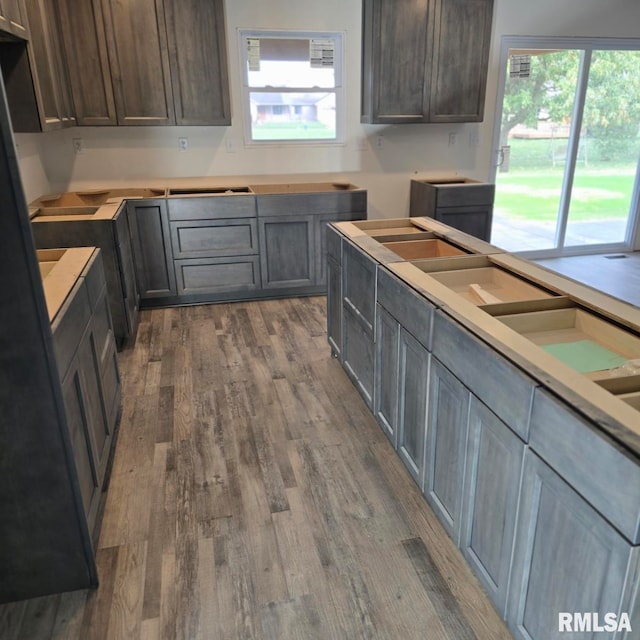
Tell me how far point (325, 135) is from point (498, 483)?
417cm

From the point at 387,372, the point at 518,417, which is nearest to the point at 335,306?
the point at 387,372

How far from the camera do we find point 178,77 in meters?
4.23

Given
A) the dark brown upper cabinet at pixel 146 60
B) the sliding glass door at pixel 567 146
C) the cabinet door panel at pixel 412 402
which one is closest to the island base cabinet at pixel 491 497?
the cabinet door panel at pixel 412 402

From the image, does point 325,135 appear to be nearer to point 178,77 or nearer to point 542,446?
point 178,77

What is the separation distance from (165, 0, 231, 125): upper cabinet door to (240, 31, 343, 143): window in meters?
0.44

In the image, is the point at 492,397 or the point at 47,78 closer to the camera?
the point at 492,397

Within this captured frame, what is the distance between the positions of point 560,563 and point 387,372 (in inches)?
47.5

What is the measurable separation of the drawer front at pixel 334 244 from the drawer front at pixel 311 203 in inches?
50.9

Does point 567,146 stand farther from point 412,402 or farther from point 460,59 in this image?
point 412,402

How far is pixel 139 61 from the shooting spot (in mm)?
4129

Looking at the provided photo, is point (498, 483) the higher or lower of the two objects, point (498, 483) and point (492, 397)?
the lower

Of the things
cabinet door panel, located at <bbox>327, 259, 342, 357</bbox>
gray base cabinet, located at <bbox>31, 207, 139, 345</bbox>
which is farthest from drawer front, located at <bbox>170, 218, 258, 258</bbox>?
cabinet door panel, located at <bbox>327, 259, 342, 357</bbox>

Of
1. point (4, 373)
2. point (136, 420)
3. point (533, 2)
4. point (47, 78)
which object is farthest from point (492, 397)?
point (533, 2)

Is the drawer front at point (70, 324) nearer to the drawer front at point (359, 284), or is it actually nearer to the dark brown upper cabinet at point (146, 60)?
the drawer front at point (359, 284)
